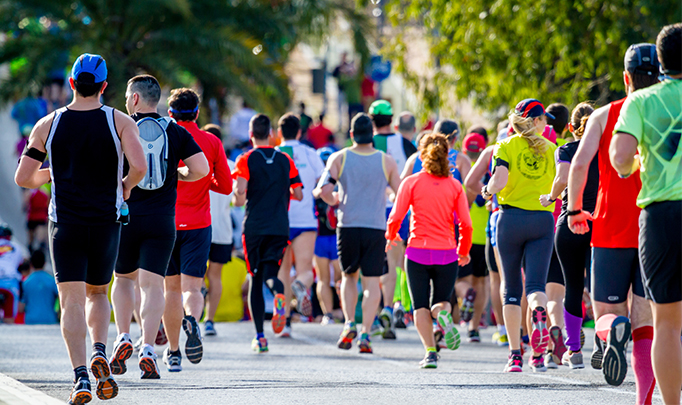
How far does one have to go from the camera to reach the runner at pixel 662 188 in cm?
511

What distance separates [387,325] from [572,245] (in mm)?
3788

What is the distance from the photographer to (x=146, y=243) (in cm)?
762

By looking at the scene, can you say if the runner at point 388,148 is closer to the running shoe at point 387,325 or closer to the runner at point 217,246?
the running shoe at point 387,325

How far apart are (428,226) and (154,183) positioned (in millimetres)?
2425

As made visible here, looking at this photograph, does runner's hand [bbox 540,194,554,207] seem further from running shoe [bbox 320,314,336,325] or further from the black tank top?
running shoe [bbox 320,314,336,325]

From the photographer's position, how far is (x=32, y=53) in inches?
747

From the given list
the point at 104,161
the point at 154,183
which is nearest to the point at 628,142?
the point at 104,161

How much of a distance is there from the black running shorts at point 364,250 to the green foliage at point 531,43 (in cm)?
648

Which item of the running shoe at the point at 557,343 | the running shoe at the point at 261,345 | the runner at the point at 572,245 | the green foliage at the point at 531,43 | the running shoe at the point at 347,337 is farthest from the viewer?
the green foliage at the point at 531,43

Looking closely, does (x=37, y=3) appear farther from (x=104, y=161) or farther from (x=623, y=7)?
(x=104, y=161)

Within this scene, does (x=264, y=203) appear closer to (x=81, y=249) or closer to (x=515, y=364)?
(x=515, y=364)

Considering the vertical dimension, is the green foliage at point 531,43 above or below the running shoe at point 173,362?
above

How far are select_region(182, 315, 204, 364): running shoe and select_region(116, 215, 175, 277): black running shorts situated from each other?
80cm

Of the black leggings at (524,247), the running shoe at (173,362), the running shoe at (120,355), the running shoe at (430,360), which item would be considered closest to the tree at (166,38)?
the running shoe at (173,362)
